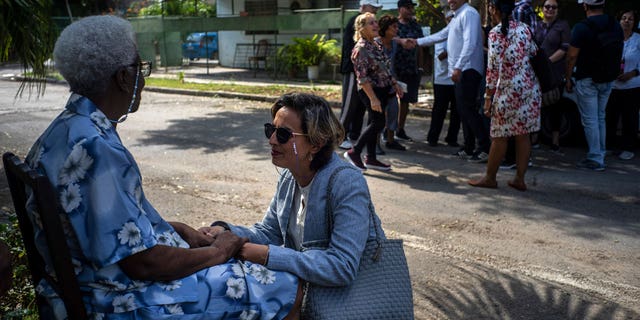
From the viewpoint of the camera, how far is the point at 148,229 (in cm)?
223

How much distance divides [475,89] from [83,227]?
22.1 ft

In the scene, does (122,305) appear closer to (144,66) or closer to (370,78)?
(144,66)

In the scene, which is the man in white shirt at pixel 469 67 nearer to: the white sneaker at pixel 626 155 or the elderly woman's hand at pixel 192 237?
the white sneaker at pixel 626 155

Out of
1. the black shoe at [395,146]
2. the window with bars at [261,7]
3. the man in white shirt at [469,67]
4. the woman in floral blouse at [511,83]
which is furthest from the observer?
the window with bars at [261,7]

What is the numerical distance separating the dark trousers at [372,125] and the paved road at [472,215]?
0.36 meters

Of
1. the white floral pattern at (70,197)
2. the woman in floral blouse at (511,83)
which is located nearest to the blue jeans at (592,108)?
the woman in floral blouse at (511,83)

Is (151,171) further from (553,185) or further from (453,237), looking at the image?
(553,185)

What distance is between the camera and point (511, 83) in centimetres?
664

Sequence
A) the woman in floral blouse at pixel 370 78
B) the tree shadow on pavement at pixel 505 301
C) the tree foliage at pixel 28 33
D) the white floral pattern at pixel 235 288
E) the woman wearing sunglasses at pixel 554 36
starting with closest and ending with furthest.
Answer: the white floral pattern at pixel 235 288
the tree shadow on pavement at pixel 505 301
the tree foliage at pixel 28 33
the woman in floral blouse at pixel 370 78
the woman wearing sunglasses at pixel 554 36

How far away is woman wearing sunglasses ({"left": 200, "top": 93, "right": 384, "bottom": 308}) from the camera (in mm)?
2566

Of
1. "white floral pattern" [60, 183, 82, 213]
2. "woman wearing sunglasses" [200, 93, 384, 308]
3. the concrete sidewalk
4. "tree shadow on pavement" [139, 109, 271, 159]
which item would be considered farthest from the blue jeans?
"white floral pattern" [60, 183, 82, 213]

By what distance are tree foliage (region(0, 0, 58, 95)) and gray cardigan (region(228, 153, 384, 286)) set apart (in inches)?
165

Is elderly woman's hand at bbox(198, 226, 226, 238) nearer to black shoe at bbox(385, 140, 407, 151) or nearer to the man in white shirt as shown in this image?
the man in white shirt

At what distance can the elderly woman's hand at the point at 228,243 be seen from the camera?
2.56m
